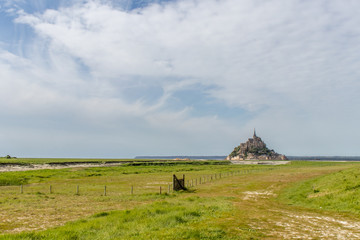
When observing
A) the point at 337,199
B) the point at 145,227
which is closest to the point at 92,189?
the point at 145,227

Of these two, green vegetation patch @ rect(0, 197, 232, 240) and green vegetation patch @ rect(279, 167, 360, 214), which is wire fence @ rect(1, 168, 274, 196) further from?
green vegetation patch @ rect(279, 167, 360, 214)

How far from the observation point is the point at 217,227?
16.5 meters

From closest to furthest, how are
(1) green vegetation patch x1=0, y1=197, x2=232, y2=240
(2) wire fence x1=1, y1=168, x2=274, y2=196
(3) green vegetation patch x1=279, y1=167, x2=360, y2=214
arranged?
(1) green vegetation patch x1=0, y1=197, x2=232, y2=240 < (3) green vegetation patch x1=279, y1=167, x2=360, y2=214 < (2) wire fence x1=1, y1=168, x2=274, y2=196

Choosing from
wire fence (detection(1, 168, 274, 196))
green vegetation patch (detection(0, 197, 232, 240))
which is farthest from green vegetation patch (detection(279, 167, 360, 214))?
wire fence (detection(1, 168, 274, 196))

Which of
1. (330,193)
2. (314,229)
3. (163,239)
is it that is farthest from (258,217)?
(330,193)

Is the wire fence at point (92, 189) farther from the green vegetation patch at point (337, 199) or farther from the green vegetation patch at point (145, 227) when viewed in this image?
the green vegetation patch at point (337, 199)

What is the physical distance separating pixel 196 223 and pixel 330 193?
20.0 metres

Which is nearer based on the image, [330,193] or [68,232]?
[68,232]

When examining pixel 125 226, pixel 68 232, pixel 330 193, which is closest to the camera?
pixel 68 232

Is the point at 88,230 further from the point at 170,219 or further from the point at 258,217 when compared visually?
the point at 258,217

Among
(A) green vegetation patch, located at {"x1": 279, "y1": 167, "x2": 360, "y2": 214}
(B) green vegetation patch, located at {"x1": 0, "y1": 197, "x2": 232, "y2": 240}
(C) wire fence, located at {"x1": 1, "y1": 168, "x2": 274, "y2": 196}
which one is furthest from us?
(C) wire fence, located at {"x1": 1, "y1": 168, "x2": 274, "y2": 196}

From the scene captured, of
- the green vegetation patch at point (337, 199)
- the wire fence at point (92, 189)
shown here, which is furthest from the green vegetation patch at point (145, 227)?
the wire fence at point (92, 189)

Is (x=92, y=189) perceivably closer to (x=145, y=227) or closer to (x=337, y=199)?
(x=145, y=227)

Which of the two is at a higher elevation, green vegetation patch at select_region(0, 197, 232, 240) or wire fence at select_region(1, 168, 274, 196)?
green vegetation patch at select_region(0, 197, 232, 240)
